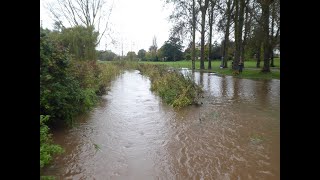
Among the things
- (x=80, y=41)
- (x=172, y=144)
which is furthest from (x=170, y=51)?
(x=172, y=144)

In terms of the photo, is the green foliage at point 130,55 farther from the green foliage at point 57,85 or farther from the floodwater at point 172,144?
the green foliage at point 57,85

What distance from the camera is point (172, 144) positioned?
5262mm

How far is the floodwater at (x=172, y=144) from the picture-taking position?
13.2 ft

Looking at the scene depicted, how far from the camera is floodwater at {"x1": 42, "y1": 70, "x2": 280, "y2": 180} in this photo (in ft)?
13.2

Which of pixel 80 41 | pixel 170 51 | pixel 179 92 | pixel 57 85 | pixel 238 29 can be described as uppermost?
pixel 170 51

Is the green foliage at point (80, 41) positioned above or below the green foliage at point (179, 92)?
above

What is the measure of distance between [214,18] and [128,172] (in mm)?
27125

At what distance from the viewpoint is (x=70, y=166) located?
167 inches

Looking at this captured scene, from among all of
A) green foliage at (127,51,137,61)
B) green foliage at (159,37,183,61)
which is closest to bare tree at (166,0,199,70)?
green foliage at (127,51,137,61)

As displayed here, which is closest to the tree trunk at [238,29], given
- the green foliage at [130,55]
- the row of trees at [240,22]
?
the row of trees at [240,22]

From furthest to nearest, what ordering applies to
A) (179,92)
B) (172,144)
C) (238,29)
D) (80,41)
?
(238,29) < (80,41) < (179,92) < (172,144)

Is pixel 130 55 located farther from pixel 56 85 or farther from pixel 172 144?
pixel 172 144
